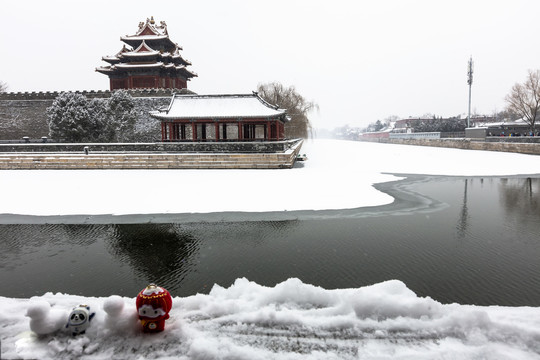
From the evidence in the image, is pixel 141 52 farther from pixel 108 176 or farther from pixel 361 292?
pixel 361 292

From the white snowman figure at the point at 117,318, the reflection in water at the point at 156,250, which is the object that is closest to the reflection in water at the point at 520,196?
the reflection in water at the point at 156,250

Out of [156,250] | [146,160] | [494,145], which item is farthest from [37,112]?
[494,145]

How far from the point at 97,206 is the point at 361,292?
11391 millimetres

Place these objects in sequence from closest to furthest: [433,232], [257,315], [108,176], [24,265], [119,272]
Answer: [257,315] → [119,272] → [24,265] → [433,232] → [108,176]

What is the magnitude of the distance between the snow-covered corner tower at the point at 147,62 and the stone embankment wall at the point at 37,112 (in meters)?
2.87

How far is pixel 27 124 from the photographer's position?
3931 centimetres

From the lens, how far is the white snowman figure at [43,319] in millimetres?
3678

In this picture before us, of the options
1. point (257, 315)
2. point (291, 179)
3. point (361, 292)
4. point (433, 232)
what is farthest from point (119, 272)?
point (291, 179)

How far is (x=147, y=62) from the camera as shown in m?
41.6

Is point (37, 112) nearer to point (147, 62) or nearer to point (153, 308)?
point (147, 62)

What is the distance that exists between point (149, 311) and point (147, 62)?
4363 centimetres

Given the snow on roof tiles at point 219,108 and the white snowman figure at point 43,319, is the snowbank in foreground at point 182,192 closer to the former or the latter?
the snow on roof tiles at point 219,108

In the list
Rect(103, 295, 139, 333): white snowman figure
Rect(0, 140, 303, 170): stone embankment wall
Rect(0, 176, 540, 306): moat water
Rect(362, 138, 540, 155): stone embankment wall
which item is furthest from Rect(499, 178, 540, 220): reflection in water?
Rect(362, 138, 540, 155): stone embankment wall

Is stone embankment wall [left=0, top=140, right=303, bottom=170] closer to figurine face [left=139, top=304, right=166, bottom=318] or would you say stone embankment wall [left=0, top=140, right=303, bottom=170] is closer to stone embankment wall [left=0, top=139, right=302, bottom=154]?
stone embankment wall [left=0, top=139, right=302, bottom=154]
